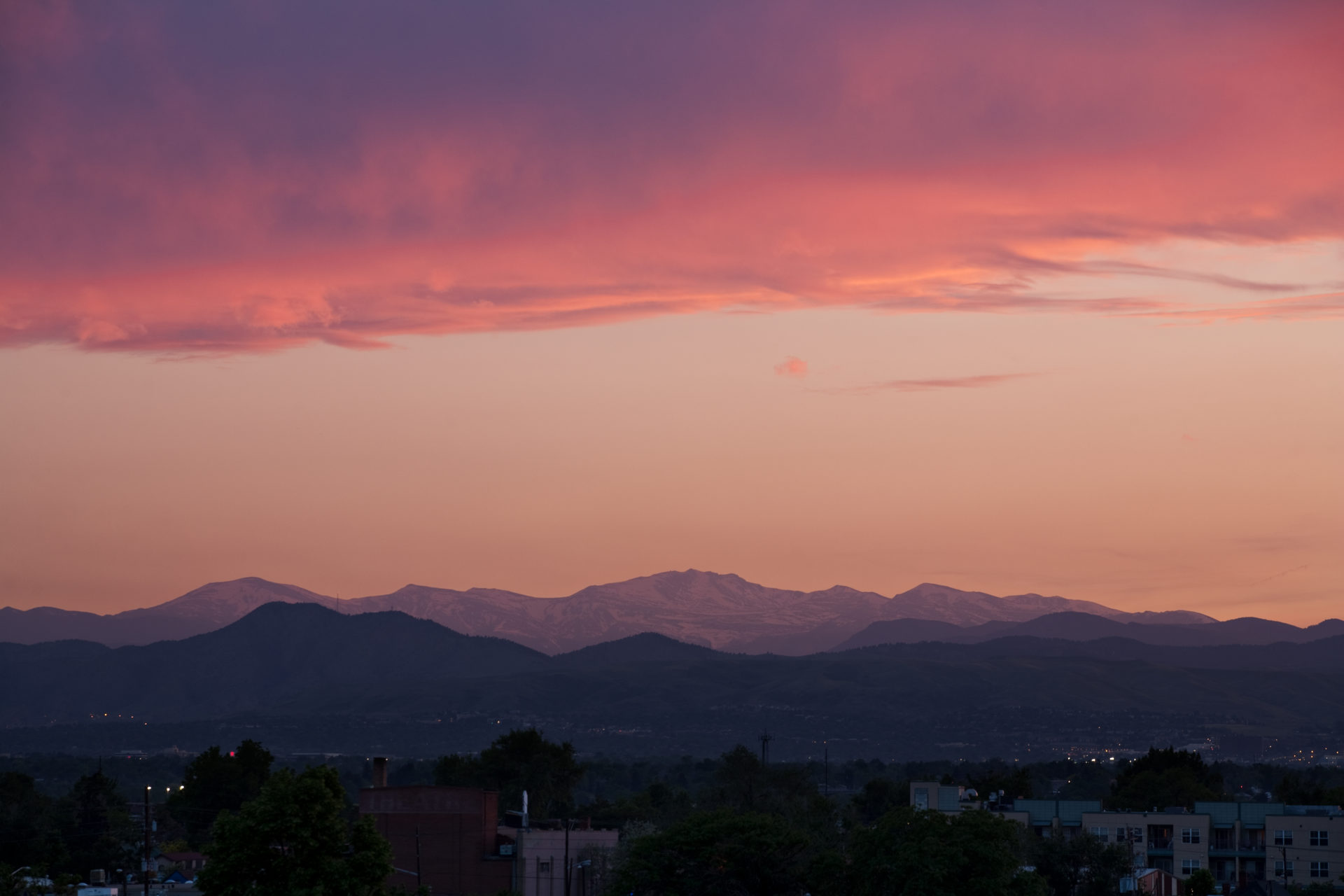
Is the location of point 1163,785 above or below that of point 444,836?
below

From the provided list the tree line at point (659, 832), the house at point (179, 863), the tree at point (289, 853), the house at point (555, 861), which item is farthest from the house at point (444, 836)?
the tree at point (289, 853)

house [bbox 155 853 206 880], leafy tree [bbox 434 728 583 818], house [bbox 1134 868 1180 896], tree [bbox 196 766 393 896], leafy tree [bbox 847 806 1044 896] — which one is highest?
tree [bbox 196 766 393 896]

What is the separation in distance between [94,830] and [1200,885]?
285 feet

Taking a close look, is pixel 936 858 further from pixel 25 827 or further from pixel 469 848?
pixel 25 827

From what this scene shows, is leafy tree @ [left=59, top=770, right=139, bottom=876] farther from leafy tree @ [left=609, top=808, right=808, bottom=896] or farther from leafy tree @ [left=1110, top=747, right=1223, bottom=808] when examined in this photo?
leafy tree @ [left=1110, top=747, right=1223, bottom=808]

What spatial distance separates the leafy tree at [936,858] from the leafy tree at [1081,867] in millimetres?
35388

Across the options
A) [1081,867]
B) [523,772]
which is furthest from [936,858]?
[523,772]

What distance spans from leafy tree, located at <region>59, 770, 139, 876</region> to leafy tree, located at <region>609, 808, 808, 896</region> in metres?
63.8

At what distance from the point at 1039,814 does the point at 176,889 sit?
8065cm

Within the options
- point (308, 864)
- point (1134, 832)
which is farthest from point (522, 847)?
point (1134, 832)

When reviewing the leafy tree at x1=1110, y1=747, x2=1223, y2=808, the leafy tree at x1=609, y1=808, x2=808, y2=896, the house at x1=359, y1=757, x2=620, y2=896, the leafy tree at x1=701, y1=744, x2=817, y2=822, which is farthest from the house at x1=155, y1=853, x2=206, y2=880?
the leafy tree at x1=1110, y1=747, x2=1223, y2=808

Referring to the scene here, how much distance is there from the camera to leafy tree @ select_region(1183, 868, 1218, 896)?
120 metres

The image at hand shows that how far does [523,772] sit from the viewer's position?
17488cm

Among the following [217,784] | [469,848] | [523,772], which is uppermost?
[217,784]
